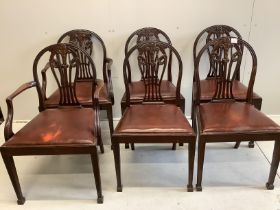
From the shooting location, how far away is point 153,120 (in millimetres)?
1858

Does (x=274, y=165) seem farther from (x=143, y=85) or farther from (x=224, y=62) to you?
(x=143, y=85)

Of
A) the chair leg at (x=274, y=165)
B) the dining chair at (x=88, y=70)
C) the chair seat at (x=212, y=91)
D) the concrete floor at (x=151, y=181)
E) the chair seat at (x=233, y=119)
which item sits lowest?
the concrete floor at (x=151, y=181)

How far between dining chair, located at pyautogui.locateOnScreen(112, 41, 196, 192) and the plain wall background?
1.92ft

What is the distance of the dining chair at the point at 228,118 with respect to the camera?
1.74 m

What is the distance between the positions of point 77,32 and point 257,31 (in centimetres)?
166

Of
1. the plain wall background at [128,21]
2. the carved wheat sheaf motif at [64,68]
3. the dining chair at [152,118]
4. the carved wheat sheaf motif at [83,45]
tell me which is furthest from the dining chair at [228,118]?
the carved wheat sheaf motif at [83,45]

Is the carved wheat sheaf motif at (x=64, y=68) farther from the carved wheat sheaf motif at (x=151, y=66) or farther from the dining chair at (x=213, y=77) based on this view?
the dining chair at (x=213, y=77)

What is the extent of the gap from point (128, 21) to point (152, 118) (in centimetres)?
108

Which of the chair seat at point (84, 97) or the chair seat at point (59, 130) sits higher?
the chair seat at point (84, 97)

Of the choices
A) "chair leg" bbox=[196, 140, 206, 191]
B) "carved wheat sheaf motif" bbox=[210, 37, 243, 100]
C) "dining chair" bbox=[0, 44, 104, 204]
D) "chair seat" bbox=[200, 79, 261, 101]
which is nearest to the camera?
"dining chair" bbox=[0, 44, 104, 204]

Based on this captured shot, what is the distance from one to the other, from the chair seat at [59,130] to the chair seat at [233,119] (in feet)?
2.55

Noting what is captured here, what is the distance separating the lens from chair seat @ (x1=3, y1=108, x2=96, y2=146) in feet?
5.58

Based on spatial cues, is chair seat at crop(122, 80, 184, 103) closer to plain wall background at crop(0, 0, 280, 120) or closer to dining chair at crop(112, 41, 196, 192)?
dining chair at crop(112, 41, 196, 192)

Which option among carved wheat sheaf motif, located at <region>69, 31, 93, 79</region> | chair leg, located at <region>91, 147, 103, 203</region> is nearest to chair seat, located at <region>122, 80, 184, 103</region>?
carved wheat sheaf motif, located at <region>69, 31, 93, 79</region>
